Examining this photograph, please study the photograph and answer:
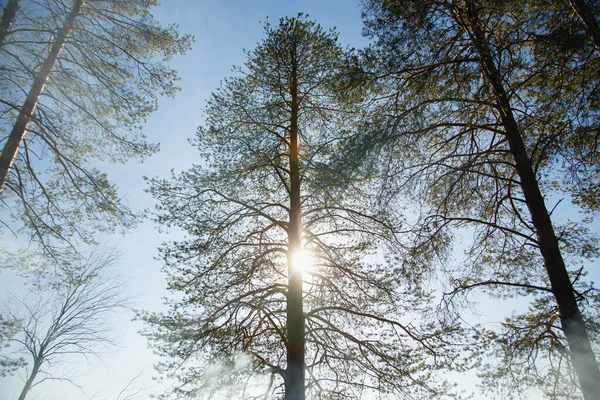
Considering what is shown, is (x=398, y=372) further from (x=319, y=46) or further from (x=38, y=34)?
(x=38, y=34)

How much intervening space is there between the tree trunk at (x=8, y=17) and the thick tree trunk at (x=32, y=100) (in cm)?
57

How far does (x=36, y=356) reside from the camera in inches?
340

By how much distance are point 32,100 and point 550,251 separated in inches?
316

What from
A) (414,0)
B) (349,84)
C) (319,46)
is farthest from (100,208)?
(414,0)

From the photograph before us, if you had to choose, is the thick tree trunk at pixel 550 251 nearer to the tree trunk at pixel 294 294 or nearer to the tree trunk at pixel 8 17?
the tree trunk at pixel 294 294

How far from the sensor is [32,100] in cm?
516

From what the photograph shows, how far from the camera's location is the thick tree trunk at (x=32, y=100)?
4738 mm

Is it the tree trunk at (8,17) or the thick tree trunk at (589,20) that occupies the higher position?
the tree trunk at (8,17)

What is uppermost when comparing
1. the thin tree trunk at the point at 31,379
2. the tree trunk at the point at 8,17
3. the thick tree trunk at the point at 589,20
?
the tree trunk at the point at 8,17

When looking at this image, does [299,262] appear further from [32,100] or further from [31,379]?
[31,379]

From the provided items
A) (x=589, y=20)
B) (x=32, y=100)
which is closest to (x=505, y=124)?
(x=589, y=20)

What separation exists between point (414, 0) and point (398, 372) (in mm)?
5914

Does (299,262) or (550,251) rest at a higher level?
(299,262)

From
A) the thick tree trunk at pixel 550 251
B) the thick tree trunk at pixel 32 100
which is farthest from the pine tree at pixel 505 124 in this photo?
the thick tree trunk at pixel 32 100
